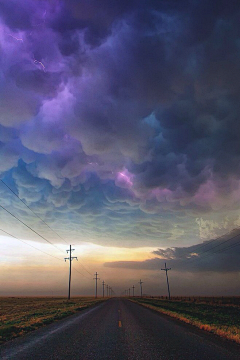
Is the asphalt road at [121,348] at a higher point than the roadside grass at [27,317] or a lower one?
higher

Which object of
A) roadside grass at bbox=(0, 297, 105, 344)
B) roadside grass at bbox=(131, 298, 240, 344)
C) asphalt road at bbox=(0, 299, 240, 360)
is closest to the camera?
asphalt road at bbox=(0, 299, 240, 360)

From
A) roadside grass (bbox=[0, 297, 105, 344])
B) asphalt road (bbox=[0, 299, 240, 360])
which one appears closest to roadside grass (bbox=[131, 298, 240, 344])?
asphalt road (bbox=[0, 299, 240, 360])

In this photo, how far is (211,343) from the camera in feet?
27.6

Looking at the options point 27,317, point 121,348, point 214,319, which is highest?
point 121,348

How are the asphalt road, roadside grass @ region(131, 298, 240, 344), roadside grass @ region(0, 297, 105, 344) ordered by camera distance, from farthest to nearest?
1. roadside grass @ region(0, 297, 105, 344)
2. roadside grass @ region(131, 298, 240, 344)
3. the asphalt road

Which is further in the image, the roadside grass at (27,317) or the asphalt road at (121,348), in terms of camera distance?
the roadside grass at (27,317)

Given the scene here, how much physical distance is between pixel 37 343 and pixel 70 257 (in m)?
52.9

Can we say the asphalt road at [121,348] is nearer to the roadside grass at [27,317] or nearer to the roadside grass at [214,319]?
the roadside grass at [214,319]

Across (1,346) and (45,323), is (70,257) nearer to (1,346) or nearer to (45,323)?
(45,323)

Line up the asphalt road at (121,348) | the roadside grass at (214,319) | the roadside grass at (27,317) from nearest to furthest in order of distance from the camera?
1. the asphalt road at (121,348)
2. the roadside grass at (214,319)
3. the roadside grass at (27,317)

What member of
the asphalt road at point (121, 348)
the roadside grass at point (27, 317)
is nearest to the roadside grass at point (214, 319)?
the asphalt road at point (121, 348)

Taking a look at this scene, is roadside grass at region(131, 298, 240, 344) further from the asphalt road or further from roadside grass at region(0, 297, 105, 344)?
roadside grass at region(0, 297, 105, 344)

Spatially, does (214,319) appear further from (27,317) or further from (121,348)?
(27,317)

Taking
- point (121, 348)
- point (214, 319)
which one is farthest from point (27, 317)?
point (214, 319)
